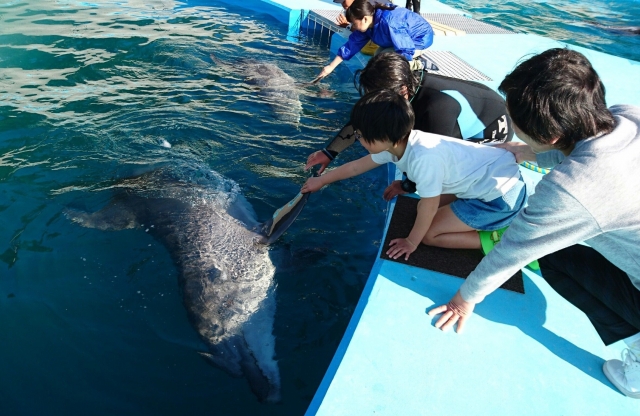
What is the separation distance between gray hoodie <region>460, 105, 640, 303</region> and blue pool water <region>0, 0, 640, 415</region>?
175 centimetres

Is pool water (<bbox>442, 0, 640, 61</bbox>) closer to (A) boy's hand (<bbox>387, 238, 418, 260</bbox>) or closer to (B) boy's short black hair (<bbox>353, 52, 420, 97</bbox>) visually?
(B) boy's short black hair (<bbox>353, 52, 420, 97</bbox>)

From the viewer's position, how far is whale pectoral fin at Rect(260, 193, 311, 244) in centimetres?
425

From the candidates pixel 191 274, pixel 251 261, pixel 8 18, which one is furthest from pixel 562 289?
pixel 8 18

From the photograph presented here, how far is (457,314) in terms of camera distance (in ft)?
9.33

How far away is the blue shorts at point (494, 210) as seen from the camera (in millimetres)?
3391

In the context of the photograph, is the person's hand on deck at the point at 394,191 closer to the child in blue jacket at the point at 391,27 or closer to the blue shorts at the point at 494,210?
the blue shorts at the point at 494,210

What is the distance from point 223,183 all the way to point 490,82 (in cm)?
385

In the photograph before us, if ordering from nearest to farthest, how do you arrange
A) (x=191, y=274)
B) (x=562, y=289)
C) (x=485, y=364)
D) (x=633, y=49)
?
(x=485, y=364) → (x=562, y=289) → (x=191, y=274) → (x=633, y=49)

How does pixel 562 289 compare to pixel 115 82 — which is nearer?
pixel 562 289

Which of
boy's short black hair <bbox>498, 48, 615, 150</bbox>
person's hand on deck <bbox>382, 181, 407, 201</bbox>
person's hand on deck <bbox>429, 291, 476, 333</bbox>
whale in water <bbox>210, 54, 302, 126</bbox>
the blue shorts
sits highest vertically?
boy's short black hair <bbox>498, 48, 615, 150</bbox>

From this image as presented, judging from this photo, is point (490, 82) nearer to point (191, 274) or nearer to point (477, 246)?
point (477, 246)

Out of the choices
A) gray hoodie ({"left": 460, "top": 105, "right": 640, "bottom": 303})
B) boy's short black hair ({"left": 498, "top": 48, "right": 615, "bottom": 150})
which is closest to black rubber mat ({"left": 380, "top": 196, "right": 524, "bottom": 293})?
gray hoodie ({"left": 460, "top": 105, "right": 640, "bottom": 303})

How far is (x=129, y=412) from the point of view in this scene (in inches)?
123

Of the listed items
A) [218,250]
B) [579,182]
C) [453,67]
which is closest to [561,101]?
[579,182]
